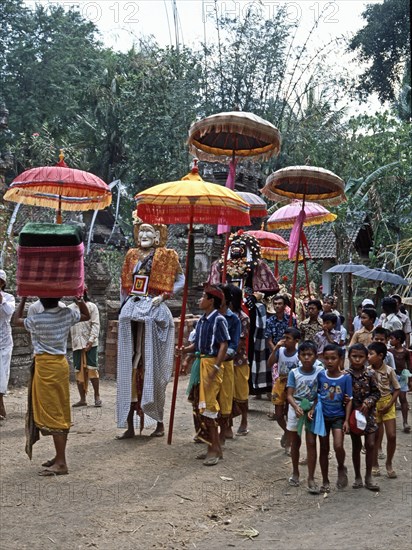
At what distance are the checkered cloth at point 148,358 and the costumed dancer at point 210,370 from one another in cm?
56

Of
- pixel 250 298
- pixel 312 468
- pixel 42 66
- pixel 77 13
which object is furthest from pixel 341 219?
pixel 77 13

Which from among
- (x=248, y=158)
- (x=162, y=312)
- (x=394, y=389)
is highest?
(x=248, y=158)

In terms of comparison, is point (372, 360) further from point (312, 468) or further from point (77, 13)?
point (77, 13)

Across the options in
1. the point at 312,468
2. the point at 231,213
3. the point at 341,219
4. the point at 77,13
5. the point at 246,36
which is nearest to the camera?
the point at 312,468

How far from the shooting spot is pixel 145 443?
717 centimetres

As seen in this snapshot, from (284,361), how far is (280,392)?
1.08 feet

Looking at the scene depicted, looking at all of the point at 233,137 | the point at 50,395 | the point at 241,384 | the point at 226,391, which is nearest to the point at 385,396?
the point at 226,391

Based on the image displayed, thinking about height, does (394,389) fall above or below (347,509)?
above

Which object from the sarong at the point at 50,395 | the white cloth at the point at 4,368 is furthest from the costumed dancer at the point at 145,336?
the white cloth at the point at 4,368

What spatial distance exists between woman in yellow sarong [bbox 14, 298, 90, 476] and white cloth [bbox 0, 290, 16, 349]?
89.1 inches

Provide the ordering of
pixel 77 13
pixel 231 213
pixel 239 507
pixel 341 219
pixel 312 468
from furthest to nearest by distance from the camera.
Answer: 1. pixel 77 13
2. pixel 341 219
3. pixel 231 213
4. pixel 312 468
5. pixel 239 507

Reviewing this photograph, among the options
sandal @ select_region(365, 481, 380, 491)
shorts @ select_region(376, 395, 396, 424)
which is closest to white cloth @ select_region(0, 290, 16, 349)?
shorts @ select_region(376, 395, 396, 424)

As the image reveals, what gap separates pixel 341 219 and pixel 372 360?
42.5ft

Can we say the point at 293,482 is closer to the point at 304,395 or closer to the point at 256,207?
the point at 304,395
